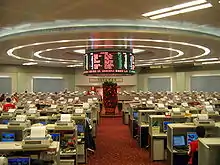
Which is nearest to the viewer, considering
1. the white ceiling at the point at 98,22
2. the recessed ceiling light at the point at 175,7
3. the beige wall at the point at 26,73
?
the recessed ceiling light at the point at 175,7

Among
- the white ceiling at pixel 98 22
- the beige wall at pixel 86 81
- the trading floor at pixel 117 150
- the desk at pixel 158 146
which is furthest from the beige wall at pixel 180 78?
the desk at pixel 158 146

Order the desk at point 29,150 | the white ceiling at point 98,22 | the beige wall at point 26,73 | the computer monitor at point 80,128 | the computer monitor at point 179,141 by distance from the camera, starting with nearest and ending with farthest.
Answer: the desk at point 29,150 < the white ceiling at point 98,22 < the computer monitor at point 179,141 < the computer monitor at point 80,128 < the beige wall at point 26,73

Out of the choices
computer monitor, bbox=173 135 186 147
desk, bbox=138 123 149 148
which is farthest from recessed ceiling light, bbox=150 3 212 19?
desk, bbox=138 123 149 148

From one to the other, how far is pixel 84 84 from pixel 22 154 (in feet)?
97.9

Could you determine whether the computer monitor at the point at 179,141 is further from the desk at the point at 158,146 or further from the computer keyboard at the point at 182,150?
the desk at the point at 158,146

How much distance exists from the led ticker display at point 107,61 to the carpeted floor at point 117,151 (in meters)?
2.76

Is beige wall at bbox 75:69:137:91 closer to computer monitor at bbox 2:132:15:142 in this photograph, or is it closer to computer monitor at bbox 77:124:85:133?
computer monitor at bbox 77:124:85:133

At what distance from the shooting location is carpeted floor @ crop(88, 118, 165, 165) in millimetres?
9281

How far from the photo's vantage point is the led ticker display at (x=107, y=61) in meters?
14.6

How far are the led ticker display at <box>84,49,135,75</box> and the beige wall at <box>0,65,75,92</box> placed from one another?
52.9 ft

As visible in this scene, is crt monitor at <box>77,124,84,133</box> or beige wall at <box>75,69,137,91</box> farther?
beige wall at <box>75,69,137,91</box>

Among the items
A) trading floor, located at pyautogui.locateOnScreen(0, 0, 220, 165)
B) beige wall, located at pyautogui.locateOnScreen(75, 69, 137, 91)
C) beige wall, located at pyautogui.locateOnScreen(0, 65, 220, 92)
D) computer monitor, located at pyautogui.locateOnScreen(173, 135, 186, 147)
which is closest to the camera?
trading floor, located at pyautogui.locateOnScreen(0, 0, 220, 165)

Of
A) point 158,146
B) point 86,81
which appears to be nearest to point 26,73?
point 86,81

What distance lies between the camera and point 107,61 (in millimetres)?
14797
